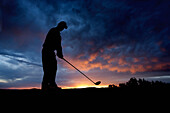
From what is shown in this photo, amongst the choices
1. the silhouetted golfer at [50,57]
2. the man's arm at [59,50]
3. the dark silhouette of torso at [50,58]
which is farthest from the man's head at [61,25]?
the man's arm at [59,50]

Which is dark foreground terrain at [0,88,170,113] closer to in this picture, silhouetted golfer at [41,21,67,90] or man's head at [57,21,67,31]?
silhouetted golfer at [41,21,67,90]

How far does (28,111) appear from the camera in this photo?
1634 mm

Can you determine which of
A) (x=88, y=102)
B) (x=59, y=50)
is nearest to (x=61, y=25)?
(x=59, y=50)

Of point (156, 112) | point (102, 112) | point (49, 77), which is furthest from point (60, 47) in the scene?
point (156, 112)

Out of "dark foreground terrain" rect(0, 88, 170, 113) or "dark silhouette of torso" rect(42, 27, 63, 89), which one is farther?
"dark silhouette of torso" rect(42, 27, 63, 89)

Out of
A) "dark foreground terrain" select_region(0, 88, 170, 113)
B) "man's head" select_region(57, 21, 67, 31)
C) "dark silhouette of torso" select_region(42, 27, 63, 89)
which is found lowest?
"dark foreground terrain" select_region(0, 88, 170, 113)

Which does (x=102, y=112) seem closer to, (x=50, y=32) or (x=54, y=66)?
(x=54, y=66)

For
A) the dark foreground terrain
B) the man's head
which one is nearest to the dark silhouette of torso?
the man's head

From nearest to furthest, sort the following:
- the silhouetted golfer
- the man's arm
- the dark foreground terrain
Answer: the dark foreground terrain < the silhouetted golfer < the man's arm

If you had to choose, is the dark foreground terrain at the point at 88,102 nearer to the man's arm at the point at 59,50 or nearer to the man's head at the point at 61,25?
the man's arm at the point at 59,50

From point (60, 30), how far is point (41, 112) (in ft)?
12.3

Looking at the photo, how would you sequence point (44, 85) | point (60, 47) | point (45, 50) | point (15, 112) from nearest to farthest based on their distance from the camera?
point (15, 112), point (44, 85), point (45, 50), point (60, 47)

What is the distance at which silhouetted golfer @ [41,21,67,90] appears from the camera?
407cm

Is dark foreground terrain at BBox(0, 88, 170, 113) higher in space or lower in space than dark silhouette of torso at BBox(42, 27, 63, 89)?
lower
